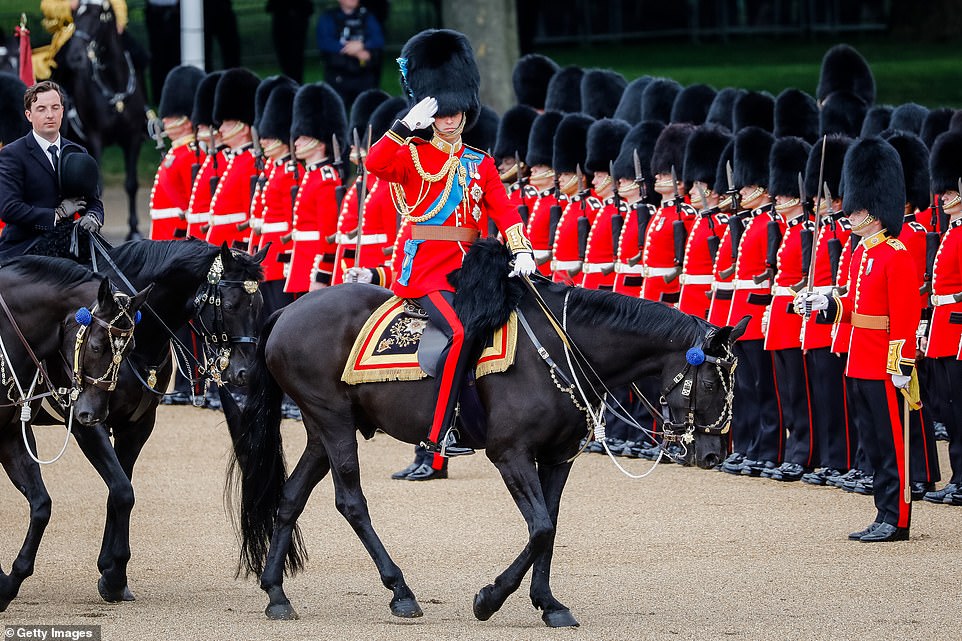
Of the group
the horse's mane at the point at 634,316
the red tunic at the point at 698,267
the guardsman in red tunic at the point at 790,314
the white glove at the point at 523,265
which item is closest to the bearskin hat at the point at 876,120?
the guardsman in red tunic at the point at 790,314

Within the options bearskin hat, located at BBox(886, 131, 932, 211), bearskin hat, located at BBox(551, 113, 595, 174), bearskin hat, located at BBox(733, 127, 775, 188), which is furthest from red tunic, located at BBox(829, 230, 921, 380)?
bearskin hat, located at BBox(551, 113, 595, 174)

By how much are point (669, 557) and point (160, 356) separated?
84.5 inches

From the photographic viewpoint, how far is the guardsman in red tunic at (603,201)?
33.8ft

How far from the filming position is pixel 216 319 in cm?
726

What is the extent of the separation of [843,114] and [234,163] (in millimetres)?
3632

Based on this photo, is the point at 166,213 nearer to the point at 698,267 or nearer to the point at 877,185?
the point at 698,267

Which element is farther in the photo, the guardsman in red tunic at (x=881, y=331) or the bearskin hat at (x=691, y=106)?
the bearskin hat at (x=691, y=106)

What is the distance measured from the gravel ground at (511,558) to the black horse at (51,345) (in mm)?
392

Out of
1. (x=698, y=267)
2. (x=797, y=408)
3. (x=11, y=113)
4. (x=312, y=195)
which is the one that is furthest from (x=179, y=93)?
(x=797, y=408)

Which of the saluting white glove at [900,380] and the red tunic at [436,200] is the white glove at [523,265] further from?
the saluting white glove at [900,380]

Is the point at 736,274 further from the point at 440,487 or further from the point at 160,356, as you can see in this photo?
the point at 160,356

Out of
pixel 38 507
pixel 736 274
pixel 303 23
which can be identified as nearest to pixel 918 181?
pixel 736 274

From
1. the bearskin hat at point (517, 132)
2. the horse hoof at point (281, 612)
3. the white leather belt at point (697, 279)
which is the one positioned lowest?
the horse hoof at point (281, 612)

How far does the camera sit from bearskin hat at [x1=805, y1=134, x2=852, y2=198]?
9414mm
